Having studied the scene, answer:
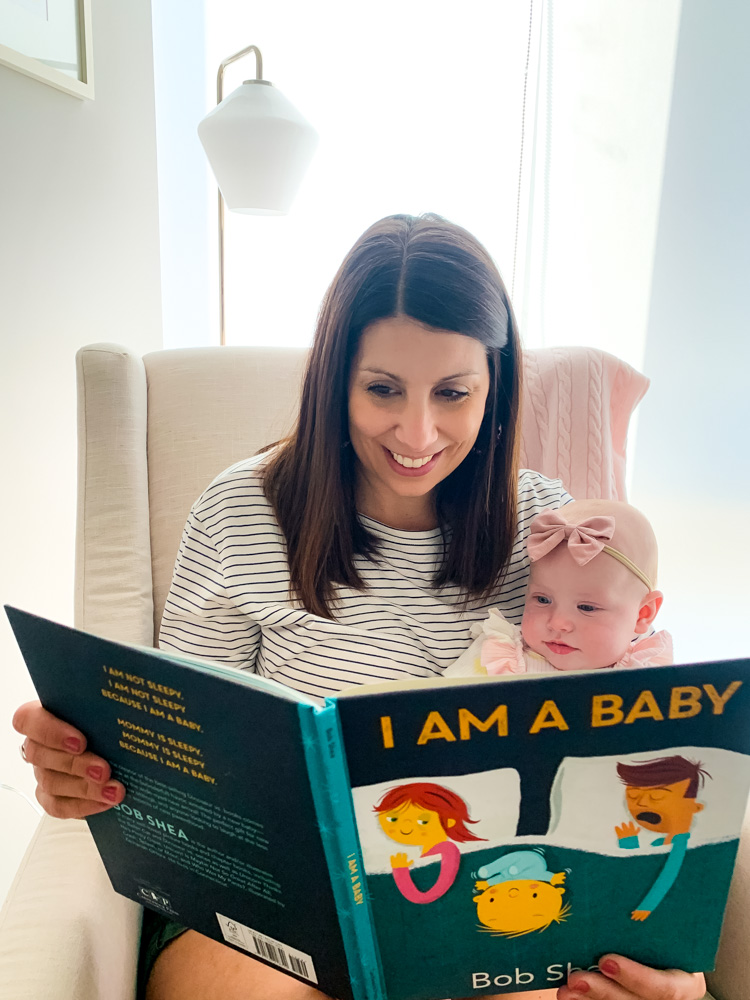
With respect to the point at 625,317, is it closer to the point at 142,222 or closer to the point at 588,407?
the point at 588,407

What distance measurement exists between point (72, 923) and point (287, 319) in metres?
1.99

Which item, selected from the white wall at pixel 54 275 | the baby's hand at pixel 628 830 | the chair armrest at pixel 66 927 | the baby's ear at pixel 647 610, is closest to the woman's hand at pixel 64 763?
the chair armrest at pixel 66 927

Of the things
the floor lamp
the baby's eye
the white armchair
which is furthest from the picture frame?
the baby's eye

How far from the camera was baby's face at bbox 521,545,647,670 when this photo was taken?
934 mm

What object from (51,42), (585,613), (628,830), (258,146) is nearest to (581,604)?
(585,613)

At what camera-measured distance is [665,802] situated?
58 centimetres

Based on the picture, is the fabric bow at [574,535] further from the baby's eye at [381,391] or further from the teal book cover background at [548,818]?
the teal book cover background at [548,818]

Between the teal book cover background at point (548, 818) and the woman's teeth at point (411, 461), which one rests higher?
the woman's teeth at point (411, 461)

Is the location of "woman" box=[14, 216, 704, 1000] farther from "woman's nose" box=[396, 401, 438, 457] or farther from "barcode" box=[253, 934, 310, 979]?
"barcode" box=[253, 934, 310, 979]

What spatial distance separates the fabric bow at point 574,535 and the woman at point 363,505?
0.09m

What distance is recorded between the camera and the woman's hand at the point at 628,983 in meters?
0.63

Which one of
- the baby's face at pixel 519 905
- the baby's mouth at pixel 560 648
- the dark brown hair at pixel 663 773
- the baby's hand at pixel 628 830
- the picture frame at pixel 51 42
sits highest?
the picture frame at pixel 51 42

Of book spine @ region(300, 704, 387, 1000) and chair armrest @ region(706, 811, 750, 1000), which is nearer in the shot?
book spine @ region(300, 704, 387, 1000)

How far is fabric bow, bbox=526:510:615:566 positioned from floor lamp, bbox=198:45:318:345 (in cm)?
108
